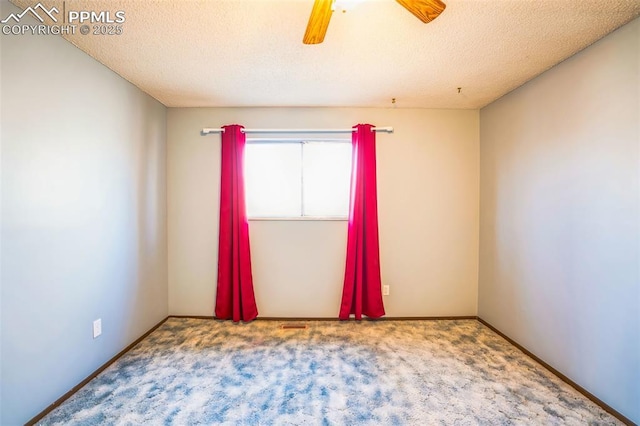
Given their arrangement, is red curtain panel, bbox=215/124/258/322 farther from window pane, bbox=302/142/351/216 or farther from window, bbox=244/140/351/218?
window pane, bbox=302/142/351/216

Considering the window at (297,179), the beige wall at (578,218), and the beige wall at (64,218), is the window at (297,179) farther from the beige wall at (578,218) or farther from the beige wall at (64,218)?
the beige wall at (578,218)

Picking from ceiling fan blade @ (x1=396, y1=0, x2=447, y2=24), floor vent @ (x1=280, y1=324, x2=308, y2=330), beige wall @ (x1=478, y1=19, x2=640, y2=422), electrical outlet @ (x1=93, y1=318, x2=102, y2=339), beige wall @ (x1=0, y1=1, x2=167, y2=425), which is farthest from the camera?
floor vent @ (x1=280, y1=324, x2=308, y2=330)

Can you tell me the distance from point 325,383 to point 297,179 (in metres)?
2.03

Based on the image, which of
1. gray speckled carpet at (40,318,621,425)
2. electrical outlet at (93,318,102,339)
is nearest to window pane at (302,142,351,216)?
gray speckled carpet at (40,318,621,425)

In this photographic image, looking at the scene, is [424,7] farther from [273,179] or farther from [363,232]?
[273,179]

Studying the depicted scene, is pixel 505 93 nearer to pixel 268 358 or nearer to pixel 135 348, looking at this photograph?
pixel 268 358

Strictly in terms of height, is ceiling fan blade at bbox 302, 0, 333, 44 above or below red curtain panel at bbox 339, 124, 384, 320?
above

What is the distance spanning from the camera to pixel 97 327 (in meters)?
1.99

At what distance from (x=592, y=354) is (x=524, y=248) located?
0.88 m

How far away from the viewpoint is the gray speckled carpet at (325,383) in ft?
5.26

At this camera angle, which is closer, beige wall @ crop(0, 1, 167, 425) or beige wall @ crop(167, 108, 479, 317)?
beige wall @ crop(0, 1, 167, 425)

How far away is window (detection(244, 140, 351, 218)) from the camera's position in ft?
9.96

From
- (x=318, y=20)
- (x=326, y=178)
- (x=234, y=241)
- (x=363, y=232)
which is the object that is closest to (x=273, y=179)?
(x=326, y=178)

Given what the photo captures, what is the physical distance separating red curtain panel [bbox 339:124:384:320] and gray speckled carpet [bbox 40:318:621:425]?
0.34m
